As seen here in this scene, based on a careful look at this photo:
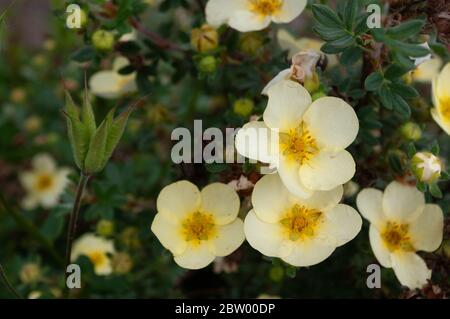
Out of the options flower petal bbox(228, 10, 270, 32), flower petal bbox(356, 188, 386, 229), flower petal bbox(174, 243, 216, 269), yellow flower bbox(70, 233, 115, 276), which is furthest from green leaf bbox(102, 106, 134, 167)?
yellow flower bbox(70, 233, 115, 276)

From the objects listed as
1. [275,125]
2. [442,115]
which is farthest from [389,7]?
[275,125]

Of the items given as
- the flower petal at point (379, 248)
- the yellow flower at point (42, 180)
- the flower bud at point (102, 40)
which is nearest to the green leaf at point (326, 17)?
the flower petal at point (379, 248)

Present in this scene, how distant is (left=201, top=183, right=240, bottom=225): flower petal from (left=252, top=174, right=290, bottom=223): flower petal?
7 cm

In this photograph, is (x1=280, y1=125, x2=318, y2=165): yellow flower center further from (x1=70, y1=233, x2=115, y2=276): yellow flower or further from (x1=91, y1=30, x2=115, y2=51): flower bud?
(x1=70, y1=233, x2=115, y2=276): yellow flower

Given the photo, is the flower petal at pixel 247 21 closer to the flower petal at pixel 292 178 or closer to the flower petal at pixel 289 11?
the flower petal at pixel 289 11

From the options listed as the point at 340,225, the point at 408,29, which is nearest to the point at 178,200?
the point at 340,225

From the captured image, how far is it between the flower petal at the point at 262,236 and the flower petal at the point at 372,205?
0.18m

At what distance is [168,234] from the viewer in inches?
48.6

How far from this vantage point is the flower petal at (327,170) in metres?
1.15

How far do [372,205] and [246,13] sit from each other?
0.47m

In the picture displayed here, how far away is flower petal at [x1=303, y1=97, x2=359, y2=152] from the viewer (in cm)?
117

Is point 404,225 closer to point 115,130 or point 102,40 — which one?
point 115,130

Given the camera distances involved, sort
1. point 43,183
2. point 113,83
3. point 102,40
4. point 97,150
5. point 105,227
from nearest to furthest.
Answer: point 97,150
point 102,40
point 105,227
point 113,83
point 43,183

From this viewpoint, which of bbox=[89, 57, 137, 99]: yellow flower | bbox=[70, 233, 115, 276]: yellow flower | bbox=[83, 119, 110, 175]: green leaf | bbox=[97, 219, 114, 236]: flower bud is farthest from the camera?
bbox=[70, 233, 115, 276]: yellow flower
